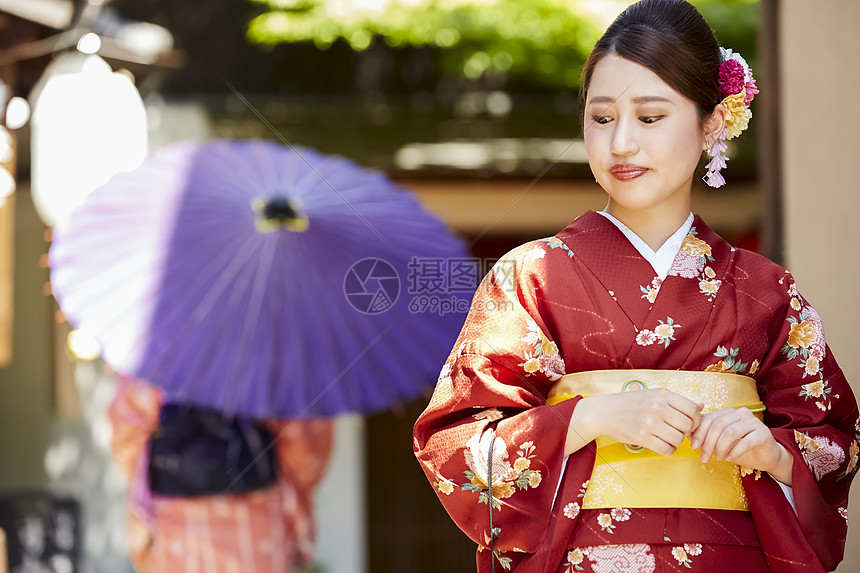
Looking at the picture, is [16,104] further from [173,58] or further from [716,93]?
[716,93]

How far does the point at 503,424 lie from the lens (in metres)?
1.26

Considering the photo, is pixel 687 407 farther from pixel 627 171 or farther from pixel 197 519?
pixel 197 519

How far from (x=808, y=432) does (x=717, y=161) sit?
451 mm

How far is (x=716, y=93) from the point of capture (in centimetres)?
141

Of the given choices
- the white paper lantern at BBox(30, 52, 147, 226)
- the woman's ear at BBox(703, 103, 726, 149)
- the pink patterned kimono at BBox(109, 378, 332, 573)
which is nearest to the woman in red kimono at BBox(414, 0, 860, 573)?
the woman's ear at BBox(703, 103, 726, 149)

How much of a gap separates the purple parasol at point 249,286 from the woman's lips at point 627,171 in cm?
110

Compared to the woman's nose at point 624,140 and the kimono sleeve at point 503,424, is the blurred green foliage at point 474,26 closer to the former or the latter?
the woman's nose at point 624,140

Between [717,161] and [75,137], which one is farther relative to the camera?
[75,137]

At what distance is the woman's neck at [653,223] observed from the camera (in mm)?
1422

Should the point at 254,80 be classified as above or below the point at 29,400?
above

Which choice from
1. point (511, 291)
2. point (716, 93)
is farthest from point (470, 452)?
point (716, 93)

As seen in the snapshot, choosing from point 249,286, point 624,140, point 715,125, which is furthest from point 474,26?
point 624,140

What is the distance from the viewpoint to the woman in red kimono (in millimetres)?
1256

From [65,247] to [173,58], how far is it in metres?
2.16
